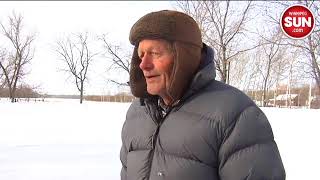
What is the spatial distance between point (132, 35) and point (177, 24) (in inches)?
8.3

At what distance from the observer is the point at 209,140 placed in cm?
149

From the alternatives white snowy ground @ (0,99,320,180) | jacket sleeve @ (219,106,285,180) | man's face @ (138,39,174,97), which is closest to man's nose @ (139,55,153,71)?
man's face @ (138,39,174,97)

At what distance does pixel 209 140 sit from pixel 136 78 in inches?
20.9

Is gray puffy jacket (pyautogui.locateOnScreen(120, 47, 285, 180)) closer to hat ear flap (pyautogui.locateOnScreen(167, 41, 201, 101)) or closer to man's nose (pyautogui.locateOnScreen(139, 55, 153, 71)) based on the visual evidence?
hat ear flap (pyautogui.locateOnScreen(167, 41, 201, 101))

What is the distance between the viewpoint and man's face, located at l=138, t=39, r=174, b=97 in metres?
1.60

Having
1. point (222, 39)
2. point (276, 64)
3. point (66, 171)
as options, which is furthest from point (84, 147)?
point (276, 64)

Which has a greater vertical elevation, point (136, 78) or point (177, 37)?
point (177, 37)

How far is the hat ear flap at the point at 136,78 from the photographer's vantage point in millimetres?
1831

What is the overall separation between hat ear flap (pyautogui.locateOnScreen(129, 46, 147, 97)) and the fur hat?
6.9 inches

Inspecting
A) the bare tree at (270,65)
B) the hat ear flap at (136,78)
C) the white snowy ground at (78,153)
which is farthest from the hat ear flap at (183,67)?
the bare tree at (270,65)

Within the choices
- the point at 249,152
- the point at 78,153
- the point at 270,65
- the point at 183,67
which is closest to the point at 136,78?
the point at 183,67

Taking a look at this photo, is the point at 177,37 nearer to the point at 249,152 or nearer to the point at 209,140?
the point at 209,140

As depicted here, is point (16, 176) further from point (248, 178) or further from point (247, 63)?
point (247, 63)

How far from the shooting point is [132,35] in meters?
1.69
